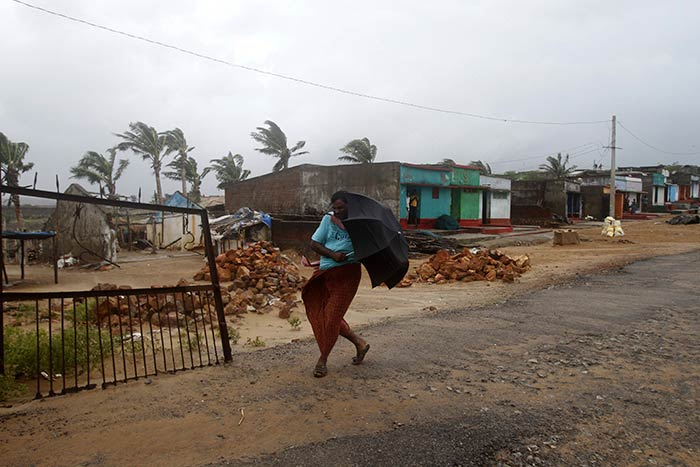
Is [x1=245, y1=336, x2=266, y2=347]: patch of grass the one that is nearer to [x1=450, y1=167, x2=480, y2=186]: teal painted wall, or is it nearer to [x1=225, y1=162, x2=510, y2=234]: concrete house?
[x1=225, y1=162, x2=510, y2=234]: concrete house

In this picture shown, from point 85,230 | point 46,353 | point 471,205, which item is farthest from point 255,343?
point 471,205

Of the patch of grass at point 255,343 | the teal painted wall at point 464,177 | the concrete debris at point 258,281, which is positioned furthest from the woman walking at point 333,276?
the teal painted wall at point 464,177

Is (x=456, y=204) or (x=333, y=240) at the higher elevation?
(x=456, y=204)

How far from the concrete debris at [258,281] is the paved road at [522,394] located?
8.00 ft

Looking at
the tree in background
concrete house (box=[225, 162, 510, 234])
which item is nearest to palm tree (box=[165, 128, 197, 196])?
the tree in background

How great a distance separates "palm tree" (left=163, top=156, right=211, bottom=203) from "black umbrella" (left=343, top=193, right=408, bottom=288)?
35.2 meters

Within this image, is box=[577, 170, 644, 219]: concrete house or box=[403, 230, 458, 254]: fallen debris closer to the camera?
box=[403, 230, 458, 254]: fallen debris

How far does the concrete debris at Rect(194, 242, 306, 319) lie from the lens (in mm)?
7588

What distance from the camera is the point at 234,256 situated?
1159cm

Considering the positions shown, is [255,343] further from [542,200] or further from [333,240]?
[542,200]

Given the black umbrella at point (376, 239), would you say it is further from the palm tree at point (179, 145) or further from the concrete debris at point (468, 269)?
the palm tree at point (179, 145)

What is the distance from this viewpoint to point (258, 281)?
9.31 m

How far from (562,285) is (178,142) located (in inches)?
1294

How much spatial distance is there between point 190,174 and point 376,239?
39.4 m
